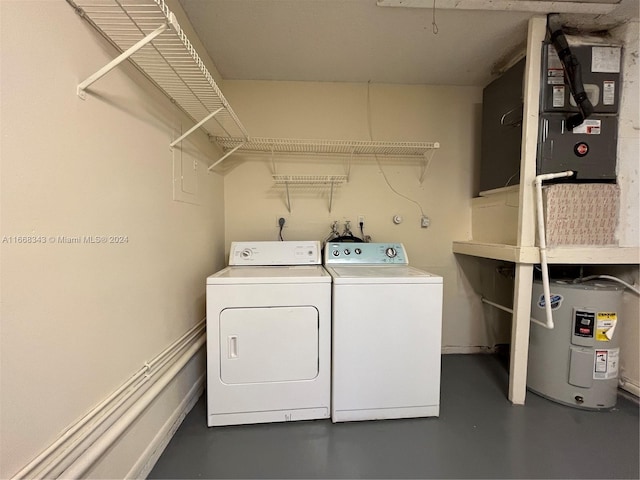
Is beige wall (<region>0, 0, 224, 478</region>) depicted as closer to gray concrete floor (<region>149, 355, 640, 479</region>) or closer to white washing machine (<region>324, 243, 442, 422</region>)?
gray concrete floor (<region>149, 355, 640, 479</region>)

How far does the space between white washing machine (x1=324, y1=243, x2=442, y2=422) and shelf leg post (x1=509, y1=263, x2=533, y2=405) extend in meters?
0.57

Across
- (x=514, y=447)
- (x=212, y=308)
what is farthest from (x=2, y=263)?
(x=514, y=447)

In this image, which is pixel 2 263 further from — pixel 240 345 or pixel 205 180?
pixel 205 180

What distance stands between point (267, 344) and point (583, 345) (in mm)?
1958

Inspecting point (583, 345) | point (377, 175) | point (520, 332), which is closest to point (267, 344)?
point (520, 332)

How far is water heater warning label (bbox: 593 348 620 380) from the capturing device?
5.75ft

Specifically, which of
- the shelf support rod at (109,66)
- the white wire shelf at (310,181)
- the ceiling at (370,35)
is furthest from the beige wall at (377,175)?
the shelf support rod at (109,66)

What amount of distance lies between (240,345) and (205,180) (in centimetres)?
119

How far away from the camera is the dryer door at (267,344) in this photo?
5.29 feet

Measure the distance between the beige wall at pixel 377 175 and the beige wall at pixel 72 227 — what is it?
1.10 meters

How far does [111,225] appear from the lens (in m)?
1.09

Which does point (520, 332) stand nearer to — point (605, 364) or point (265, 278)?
point (605, 364)

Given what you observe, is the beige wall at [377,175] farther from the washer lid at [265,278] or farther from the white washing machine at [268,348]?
the white washing machine at [268,348]

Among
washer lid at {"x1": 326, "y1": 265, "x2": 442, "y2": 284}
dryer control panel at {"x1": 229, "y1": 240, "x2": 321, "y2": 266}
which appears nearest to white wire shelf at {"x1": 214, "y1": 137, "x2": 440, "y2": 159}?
dryer control panel at {"x1": 229, "y1": 240, "x2": 321, "y2": 266}
